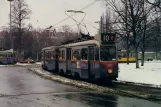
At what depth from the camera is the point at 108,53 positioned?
21.3 metres

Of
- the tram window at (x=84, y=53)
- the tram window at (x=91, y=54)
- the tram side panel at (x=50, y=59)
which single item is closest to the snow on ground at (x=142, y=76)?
the tram window at (x=84, y=53)

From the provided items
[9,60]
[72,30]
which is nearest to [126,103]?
[9,60]

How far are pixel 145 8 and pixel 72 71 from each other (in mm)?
15171

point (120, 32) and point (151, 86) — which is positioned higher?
point (120, 32)

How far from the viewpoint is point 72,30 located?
129 m

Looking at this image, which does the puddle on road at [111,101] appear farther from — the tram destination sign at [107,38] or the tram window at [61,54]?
the tram window at [61,54]

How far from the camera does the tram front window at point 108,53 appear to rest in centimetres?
2114

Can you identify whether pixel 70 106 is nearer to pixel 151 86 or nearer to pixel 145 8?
pixel 151 86

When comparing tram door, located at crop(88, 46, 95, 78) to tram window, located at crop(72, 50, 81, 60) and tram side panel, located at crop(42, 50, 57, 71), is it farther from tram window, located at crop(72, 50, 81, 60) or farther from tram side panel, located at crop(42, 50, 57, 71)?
tram side panel, located at crop(42, 50, 57, 71)

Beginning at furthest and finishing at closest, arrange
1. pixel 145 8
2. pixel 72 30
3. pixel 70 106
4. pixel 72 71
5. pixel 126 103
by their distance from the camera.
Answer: pixel 72 30, pixel 145 8, pixel 72 71, pixel 126 103, pixel 70 106

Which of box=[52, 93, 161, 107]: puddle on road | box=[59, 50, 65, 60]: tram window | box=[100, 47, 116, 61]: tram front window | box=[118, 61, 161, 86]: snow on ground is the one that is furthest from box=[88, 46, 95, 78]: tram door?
box=[59, 50, 65, 60]: tram window

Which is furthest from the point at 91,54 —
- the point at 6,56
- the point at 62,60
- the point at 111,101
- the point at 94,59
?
the point at 6,56

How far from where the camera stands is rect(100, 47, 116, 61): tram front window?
21.1 meters

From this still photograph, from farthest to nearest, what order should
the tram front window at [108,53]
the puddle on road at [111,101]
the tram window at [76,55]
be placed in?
the tram window at [76,55] < the tram front window at [108,53] < the puddle on road at [111,101]
